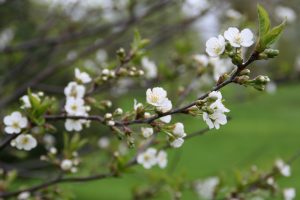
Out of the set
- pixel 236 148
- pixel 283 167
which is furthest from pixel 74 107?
pixel 236 148

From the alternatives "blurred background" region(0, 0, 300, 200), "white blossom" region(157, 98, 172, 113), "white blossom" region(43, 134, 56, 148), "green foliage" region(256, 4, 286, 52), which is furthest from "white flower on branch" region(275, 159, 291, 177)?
"white blossom" region(43, 134, 56, 148)

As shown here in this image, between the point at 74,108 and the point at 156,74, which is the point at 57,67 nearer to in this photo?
the point at 156,74

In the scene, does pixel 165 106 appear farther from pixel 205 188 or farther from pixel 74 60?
pixel 74 60

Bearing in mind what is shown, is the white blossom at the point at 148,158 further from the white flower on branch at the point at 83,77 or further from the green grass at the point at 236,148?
the green grass at the point at 236,148

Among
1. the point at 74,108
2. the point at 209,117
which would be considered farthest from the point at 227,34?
the point at 74,108

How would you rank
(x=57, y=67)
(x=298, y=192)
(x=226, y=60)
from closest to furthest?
1. (x=226, y=60)
2. (x=57, y=67)
3. (x=298, y=192)
